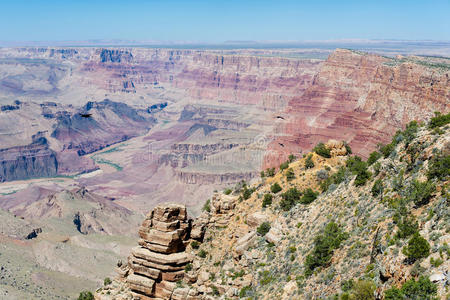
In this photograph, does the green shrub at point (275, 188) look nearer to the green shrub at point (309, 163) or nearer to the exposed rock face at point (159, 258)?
the green shrub at point (309, 163)

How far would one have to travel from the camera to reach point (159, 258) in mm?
29625

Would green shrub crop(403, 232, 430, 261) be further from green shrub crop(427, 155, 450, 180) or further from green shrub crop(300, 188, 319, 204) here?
green shrub crop(300, 188, 319, 204)

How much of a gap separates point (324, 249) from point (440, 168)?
7078 millimetres

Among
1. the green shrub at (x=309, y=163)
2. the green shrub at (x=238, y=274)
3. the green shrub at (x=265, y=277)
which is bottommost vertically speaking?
the green shrub at (x=238, y=274)

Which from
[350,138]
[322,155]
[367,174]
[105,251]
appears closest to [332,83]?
[350,138]

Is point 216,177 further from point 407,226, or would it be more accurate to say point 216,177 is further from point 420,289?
point 420,289

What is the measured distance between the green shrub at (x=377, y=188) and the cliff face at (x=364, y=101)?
48.0 m

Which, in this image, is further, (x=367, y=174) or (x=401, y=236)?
(x=367, y=174)

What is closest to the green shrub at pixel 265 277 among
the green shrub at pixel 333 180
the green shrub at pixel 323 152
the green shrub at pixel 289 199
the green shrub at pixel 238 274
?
the green shrub at pixel 238 274

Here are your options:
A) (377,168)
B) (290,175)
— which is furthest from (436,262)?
(290,175)

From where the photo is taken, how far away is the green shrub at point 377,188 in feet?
75.2

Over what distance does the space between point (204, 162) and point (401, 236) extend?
155090 mm

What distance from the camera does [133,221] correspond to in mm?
125438

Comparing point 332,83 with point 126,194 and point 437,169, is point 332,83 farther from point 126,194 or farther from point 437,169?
point 437,169
